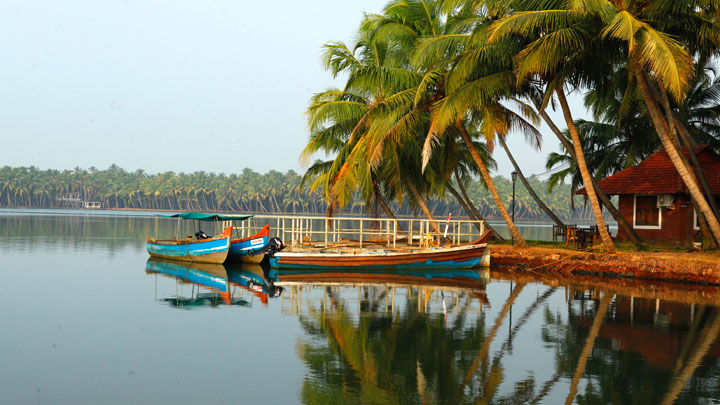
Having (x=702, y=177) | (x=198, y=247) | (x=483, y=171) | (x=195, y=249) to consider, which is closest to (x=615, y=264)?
(x=702, y=177)

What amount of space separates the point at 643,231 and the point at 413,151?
10.6m

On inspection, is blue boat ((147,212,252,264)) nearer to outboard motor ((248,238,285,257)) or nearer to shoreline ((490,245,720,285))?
outboard motor ((248,238,285,257))

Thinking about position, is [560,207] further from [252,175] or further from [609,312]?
[609,312]

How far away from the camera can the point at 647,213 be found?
28.8 metres

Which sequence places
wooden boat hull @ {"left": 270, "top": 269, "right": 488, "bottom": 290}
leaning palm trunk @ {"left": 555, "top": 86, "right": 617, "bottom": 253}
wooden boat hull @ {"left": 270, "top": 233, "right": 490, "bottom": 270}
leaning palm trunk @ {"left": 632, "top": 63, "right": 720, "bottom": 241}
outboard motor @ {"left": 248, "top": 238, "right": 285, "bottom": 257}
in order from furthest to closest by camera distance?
outboard motor @ {"left": 248, "top": 238, "right": 285, "bottom": 257} < wooden boat hull @ {"left": 270, "top": 233, "right": 490, "bottom": 270} < leaning palm trunk @ {"left": 555, "top": 86, "right": 617, "bottom": 253} < wooden boat hull @ {"left": 270, "top": 269, "right": 488, "bottom": 290} < leaning palm trunk @ {"left": 632, "top": 63, "right": 720, "bottom": 241}

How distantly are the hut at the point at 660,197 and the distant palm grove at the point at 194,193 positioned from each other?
100063 mm

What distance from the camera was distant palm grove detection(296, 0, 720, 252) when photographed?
20.6 meters

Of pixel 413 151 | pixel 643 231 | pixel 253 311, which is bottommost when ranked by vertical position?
pixel 253 311

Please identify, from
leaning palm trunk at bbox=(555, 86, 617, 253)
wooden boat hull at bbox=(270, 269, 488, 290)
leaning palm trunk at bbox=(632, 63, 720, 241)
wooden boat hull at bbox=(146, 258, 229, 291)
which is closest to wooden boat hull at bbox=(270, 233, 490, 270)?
wooden boat hull at bbox=(270, 269, 488, 290)

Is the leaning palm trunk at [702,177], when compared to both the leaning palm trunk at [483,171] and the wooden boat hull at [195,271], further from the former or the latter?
the wooden boat hull at [195,271]

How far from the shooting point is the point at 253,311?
16156 millimetres

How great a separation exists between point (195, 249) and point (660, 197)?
62.2 feet

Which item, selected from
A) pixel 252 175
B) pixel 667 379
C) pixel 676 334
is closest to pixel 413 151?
pixel 676 334

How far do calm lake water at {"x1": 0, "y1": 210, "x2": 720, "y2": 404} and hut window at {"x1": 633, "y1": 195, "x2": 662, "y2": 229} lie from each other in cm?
732
